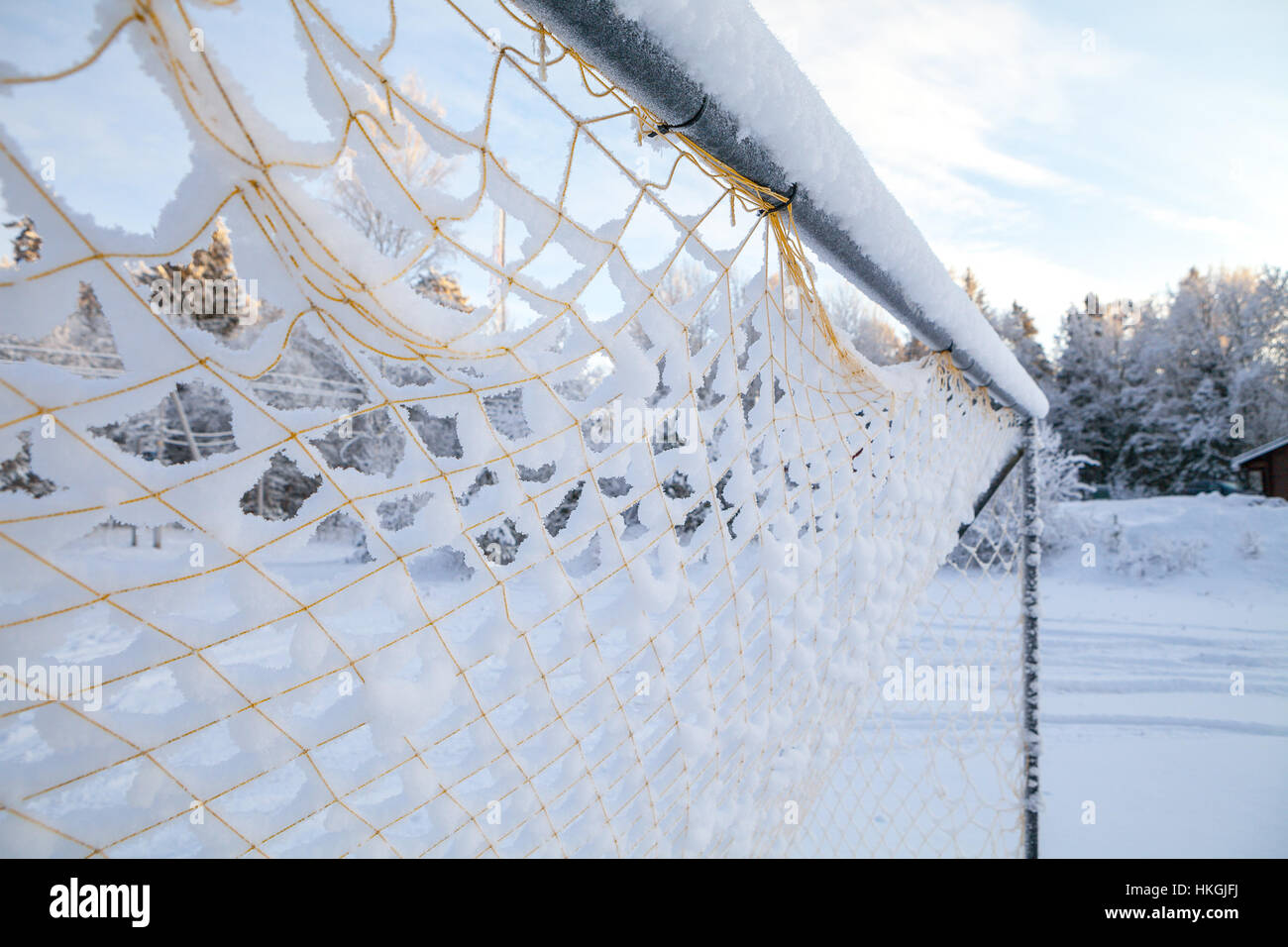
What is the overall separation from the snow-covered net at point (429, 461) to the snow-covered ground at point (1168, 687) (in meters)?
2.69

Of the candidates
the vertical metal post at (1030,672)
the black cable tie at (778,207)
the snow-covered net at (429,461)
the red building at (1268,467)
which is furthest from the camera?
the red building at (1268,467)

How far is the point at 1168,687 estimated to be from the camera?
5227mm

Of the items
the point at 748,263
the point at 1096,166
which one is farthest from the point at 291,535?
the point at 1096,166

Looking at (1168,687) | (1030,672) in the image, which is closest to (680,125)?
(1030,672)

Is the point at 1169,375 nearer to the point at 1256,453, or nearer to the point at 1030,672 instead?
the point at 1256,453

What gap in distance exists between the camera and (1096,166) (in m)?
14.9

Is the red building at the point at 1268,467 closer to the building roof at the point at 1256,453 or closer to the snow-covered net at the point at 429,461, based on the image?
the building roof at the point at 1256,453

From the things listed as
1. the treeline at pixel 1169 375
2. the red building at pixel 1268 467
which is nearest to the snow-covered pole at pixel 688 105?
the treeline at pixel 1169 375

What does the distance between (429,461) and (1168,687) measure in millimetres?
6979

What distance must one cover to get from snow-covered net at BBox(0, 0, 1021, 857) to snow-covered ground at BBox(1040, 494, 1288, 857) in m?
2.69

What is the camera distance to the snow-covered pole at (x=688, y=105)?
0.56 metres

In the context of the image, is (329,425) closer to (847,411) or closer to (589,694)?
(589,694)
